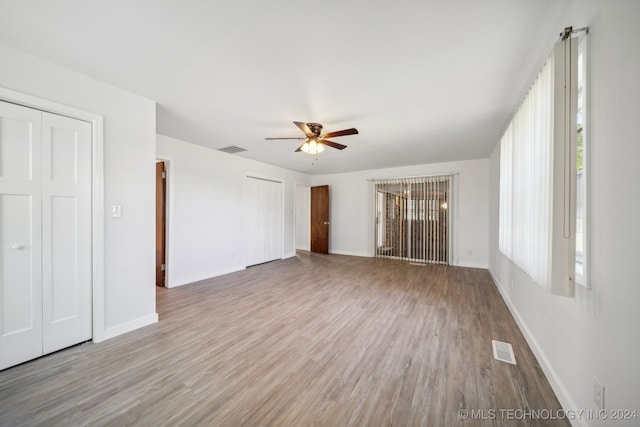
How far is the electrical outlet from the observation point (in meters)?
1.13

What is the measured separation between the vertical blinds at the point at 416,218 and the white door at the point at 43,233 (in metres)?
5.95

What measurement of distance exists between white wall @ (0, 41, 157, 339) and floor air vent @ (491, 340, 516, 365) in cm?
352

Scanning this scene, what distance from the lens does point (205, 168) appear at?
449 cm

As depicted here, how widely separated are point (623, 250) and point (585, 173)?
505mm

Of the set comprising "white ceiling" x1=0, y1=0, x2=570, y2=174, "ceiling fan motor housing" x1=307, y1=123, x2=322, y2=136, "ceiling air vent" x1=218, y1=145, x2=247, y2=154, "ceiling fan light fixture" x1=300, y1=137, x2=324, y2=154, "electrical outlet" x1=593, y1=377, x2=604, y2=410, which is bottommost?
"electrical outlet" x1=593, y1=377, x2=604, y2=410

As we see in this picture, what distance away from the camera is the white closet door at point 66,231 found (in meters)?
2.05

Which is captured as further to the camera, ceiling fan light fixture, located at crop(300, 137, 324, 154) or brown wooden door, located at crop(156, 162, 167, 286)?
brown wooden door, located at crop(156, 162, 167, 286)

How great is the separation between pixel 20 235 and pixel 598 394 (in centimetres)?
400

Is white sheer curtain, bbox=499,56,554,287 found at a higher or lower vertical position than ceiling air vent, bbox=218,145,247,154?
lower

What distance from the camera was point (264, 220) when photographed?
5898 millimetres

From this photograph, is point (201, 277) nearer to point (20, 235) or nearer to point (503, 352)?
point (20, 235)

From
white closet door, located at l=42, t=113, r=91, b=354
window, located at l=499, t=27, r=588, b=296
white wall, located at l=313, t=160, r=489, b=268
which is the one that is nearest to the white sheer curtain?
window, located at l=499, t=27, r=588, b=296

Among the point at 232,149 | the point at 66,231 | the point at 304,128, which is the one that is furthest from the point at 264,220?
the point at 66,231

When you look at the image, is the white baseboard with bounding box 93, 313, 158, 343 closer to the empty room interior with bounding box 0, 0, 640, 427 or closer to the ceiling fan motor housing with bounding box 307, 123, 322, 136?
the empty room interior with bounding box 0, 0, 640, 427
